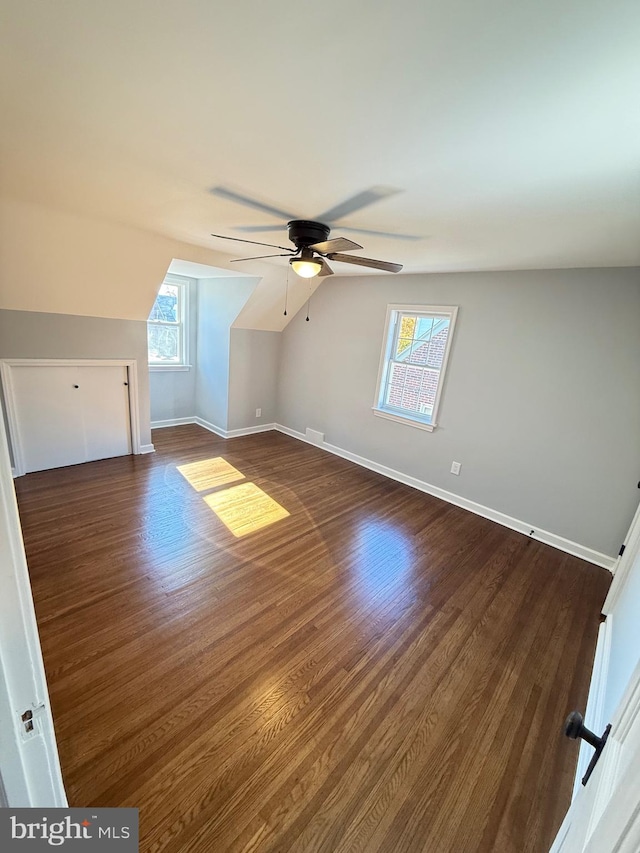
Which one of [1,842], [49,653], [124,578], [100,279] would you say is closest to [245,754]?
[1,842]

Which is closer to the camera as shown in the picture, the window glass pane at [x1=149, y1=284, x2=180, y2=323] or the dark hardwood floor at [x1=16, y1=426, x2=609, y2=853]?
the dark hardwood floor at [x1=16, y1=426, x2=609, y2=853]

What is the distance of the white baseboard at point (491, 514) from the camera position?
115 inches

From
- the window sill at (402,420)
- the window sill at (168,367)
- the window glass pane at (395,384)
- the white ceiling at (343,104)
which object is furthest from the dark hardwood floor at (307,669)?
the white ceiling at (343,104)

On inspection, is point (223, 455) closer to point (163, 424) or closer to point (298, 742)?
point (163, 424)

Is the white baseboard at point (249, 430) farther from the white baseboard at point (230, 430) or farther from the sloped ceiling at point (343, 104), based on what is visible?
the sloped ceiling at point (343, 104)

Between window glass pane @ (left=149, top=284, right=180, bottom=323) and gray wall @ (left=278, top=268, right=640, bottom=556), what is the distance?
2589 mm

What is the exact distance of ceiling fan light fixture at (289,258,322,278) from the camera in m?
2.17

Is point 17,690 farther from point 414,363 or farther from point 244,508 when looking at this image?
point 414,363

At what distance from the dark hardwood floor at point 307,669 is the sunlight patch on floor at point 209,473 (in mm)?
368

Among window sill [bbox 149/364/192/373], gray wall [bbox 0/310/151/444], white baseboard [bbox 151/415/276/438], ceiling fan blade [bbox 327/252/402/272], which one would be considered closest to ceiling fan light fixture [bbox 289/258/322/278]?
ceiling fan blade [bbox 327/252/402/272]

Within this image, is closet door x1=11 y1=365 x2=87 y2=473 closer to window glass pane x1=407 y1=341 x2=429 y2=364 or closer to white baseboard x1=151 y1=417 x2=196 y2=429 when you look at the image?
white baseboard x1=151 y1=417 x2=196 y2=429

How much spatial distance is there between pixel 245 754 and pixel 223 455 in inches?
133

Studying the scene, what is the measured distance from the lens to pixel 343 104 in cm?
100

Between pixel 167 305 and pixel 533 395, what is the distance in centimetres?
496
